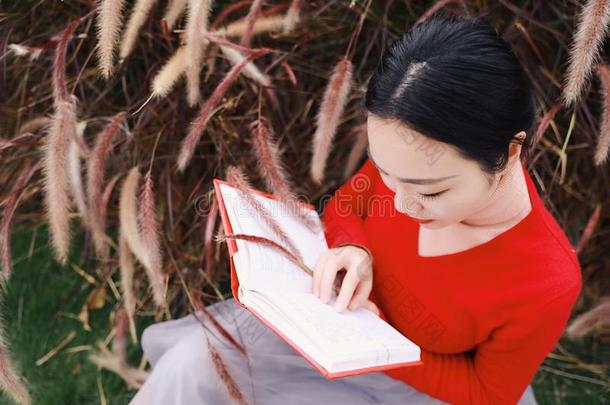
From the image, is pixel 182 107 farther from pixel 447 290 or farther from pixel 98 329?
pixel 447 290

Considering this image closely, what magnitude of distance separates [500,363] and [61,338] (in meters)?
1.07

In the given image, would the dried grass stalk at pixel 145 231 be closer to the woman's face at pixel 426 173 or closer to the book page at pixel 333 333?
the book page at pixel 333 333

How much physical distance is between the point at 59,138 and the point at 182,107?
16.1 inches

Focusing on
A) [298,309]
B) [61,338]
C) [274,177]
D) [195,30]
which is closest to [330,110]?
[274,177]

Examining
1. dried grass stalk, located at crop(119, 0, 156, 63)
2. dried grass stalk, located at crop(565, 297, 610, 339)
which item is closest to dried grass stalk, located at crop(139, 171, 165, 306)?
dried grass stalk, located at crop(119, 0, 156, 63)

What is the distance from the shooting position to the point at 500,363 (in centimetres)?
90

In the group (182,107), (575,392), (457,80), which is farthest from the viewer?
(575,392)

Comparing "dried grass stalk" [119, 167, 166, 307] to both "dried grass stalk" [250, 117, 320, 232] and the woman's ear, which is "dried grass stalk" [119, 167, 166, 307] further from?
the woman's ear

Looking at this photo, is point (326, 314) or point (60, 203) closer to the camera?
point (326, 314)

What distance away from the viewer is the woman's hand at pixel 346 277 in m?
0.88

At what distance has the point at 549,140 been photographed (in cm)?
143

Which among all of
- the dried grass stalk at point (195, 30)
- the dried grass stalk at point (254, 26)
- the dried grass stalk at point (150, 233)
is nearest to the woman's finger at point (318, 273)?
the dried grass stalk at point (150, 233)

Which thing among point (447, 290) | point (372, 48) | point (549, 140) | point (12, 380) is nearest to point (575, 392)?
point (549, 140)

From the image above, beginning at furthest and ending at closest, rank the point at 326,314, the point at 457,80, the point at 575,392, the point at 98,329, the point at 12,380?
the point at 98,329 → the point at 575,392 → the point at 12,380 → the point at 326,314 → the point at 457,80
